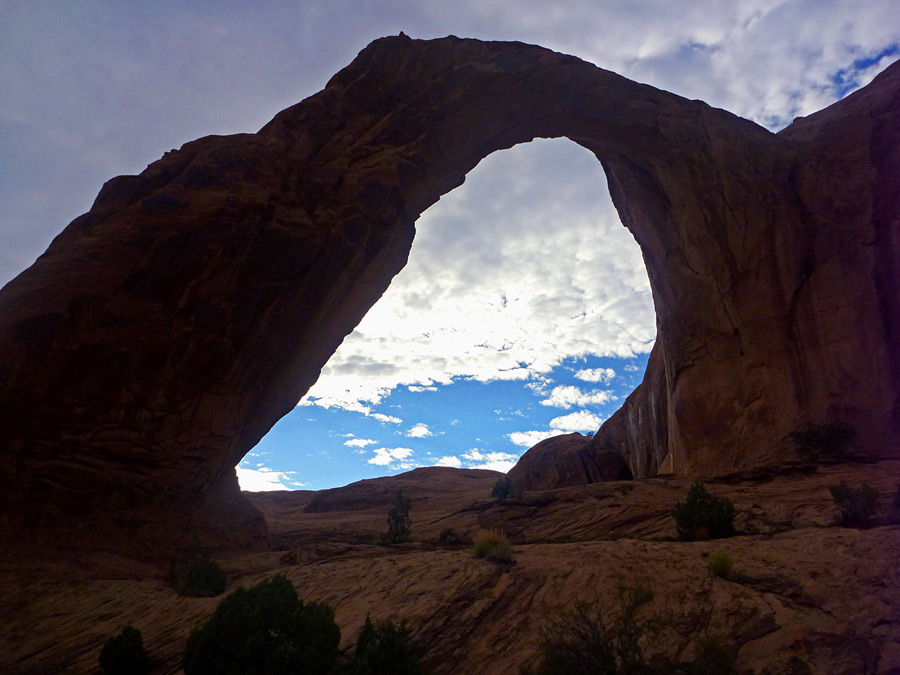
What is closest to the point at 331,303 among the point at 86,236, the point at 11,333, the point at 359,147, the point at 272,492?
the point at 359,147

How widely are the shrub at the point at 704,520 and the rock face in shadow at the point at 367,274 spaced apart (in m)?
9.73

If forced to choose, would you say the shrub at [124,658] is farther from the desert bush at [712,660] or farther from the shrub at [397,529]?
the shrub at [397,529]

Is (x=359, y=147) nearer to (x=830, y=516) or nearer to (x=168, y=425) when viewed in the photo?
(x=168, y=425)

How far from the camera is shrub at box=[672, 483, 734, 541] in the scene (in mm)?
11211

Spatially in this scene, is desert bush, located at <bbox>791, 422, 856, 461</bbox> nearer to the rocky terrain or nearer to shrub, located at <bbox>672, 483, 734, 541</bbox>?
the rocky terrain

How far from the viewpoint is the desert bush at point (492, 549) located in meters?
9.99

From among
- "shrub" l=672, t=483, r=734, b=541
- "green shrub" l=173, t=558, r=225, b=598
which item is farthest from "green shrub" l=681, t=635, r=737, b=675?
A: "green shrub" l=173, t=558, r=225, b=598

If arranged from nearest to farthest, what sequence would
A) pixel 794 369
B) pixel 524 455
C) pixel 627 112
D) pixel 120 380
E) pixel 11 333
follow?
pixel 11 333
pixel 120 380
pixel 794 369
pixel 627 112
pixel 524 455

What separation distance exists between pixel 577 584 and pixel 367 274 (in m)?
16.3

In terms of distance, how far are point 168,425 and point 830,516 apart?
1853 centimetres

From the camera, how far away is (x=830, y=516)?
11.4m

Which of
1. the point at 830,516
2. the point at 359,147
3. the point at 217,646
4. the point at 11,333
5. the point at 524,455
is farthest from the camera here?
the point at 524,455

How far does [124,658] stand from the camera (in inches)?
331

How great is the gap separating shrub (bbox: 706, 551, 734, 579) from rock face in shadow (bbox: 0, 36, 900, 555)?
12771mm
